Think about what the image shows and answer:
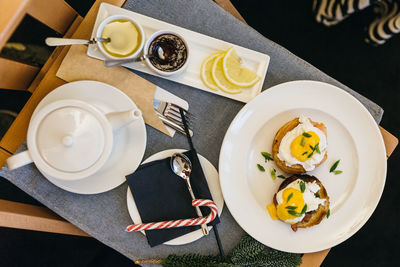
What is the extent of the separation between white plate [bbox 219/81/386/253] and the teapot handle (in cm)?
63

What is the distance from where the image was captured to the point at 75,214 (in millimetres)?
1211

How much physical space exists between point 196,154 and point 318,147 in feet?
1.42

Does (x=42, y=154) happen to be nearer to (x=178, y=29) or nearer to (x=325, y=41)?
(x=178, y=29)

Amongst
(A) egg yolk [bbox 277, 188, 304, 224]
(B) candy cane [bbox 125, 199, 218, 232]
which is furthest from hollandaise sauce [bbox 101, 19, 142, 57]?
(A) egg yolk [bbox 277, 188, 304, 224]

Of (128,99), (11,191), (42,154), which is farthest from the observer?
(11,191)

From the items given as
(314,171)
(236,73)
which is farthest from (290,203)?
(236,73)

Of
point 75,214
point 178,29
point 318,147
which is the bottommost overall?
point 75,214

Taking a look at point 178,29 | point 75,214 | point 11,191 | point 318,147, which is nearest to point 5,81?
point 75,214

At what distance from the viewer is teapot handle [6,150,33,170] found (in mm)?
995

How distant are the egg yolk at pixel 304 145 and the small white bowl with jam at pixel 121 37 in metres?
0.64

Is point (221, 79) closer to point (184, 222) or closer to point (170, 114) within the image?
point (170, 114)

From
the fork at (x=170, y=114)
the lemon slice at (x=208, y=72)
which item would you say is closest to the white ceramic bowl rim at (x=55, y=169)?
the fork at (x=170, y=114)

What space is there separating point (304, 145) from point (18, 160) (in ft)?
3.03

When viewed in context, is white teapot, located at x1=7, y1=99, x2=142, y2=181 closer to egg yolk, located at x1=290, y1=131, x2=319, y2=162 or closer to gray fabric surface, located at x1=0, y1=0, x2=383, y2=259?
gray fabric surface, located at x1=0, y1=0, x2=383, y2=259
